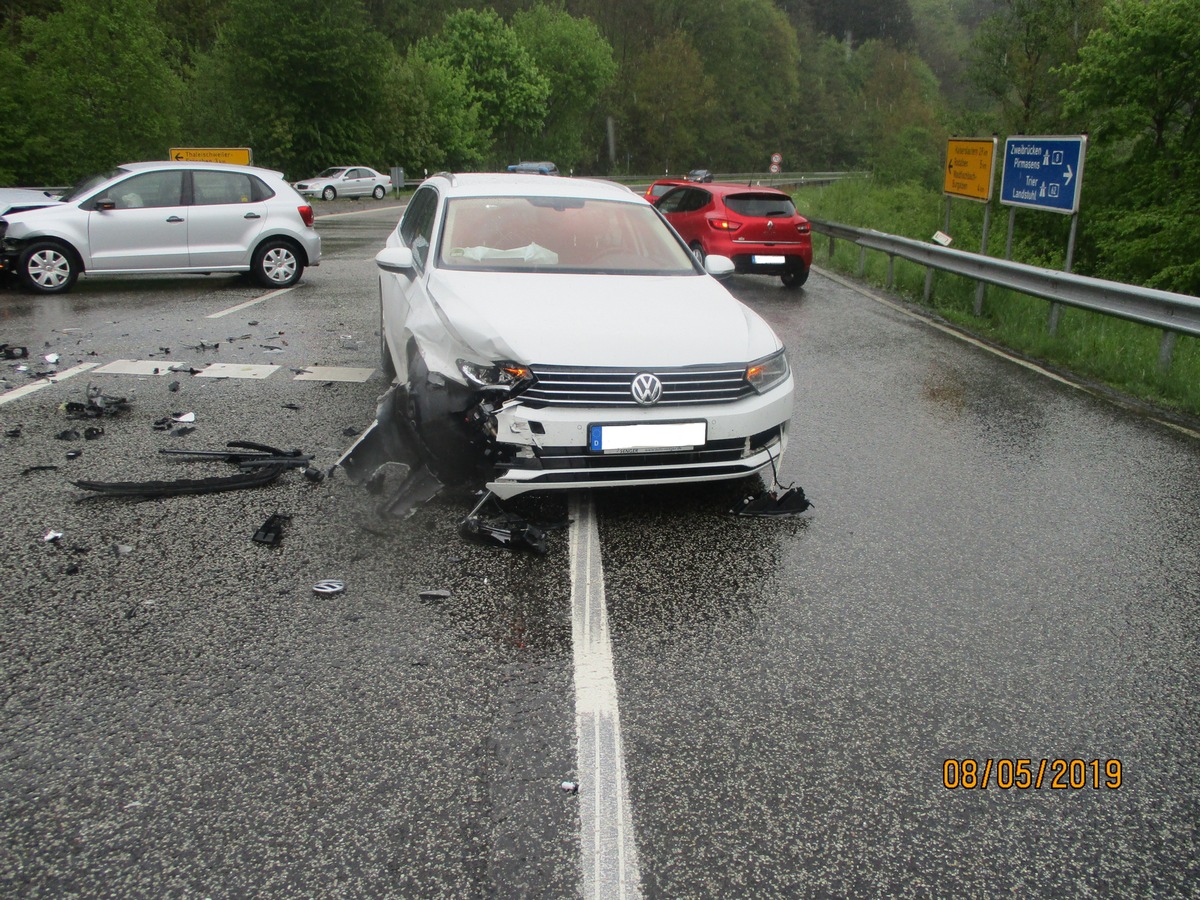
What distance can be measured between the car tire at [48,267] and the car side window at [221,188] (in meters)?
1.74

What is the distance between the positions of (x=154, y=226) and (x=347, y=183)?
1540 inches

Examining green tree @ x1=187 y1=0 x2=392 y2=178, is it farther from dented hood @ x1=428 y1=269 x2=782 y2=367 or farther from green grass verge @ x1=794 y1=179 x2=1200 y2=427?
dented hood @ x1=428 y1=269 x2=782 y2=367

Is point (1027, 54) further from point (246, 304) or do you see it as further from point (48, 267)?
point (48, 267)

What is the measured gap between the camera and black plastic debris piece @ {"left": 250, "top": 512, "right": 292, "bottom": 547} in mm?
4797

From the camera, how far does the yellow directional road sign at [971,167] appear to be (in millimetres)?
15367

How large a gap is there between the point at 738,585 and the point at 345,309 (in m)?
9.10

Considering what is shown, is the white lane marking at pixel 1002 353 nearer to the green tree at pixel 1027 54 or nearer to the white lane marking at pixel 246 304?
the white lane marking at pixel 246 304

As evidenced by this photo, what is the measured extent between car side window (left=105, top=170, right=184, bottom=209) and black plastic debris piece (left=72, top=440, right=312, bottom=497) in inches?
324

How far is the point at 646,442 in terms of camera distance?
4.80 meters

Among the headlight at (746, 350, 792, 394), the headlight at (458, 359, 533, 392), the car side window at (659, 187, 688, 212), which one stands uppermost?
the headlight at (458, 359, 533, 392)

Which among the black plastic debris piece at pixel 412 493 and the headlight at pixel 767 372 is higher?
the headlight at pixel 767 372

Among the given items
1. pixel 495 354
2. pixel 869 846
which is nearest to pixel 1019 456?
pixel 495 354

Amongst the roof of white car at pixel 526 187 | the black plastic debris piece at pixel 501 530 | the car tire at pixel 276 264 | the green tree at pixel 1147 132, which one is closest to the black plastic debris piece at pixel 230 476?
the black plastic debris piece at pixel 501 530
